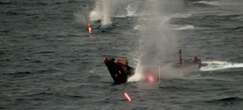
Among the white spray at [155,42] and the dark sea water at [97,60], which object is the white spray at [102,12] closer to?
the dark sea water at [97,60]

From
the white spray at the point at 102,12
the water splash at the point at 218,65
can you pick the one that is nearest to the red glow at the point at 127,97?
the water splash at the point at 218,65

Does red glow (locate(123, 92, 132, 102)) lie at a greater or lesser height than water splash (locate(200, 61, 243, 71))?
greater

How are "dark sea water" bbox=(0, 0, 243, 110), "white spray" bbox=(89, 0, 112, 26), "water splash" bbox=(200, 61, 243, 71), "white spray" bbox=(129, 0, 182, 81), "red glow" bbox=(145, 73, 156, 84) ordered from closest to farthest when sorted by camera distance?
"dark sea water" bbox=(0, 0, 243, 110) → "red glow" bbox=(145, 73, 156, 84) → "water splash" bbox=(200, 61, 243, 71) → "white spray" bbox=(129, 0, 182, 81) → "white spray" bbox=(89, 0, 112, 26)

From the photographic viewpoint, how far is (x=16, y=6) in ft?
531

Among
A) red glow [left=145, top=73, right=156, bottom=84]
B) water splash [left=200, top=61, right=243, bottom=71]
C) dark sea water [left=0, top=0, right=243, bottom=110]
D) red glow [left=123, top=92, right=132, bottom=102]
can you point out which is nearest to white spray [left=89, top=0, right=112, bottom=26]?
dark sea water [left=0, top=0, right=243, bottom=110]

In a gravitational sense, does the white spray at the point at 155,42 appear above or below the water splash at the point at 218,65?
above

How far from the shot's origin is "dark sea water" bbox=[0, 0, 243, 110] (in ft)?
247

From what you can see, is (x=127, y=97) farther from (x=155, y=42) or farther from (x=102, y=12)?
(x=102, y=12)

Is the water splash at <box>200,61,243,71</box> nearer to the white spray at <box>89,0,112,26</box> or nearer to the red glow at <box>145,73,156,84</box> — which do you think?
the red glow at <box>145,73,156,84</box>

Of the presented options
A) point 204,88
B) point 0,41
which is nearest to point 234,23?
point 0,41

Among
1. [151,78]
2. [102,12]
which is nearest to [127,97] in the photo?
[151,78]

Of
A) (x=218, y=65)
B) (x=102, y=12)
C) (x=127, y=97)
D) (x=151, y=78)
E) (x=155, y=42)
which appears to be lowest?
(x=218, y=65)

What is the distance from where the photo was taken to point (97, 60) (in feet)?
321

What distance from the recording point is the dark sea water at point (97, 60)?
75438 millimetres
